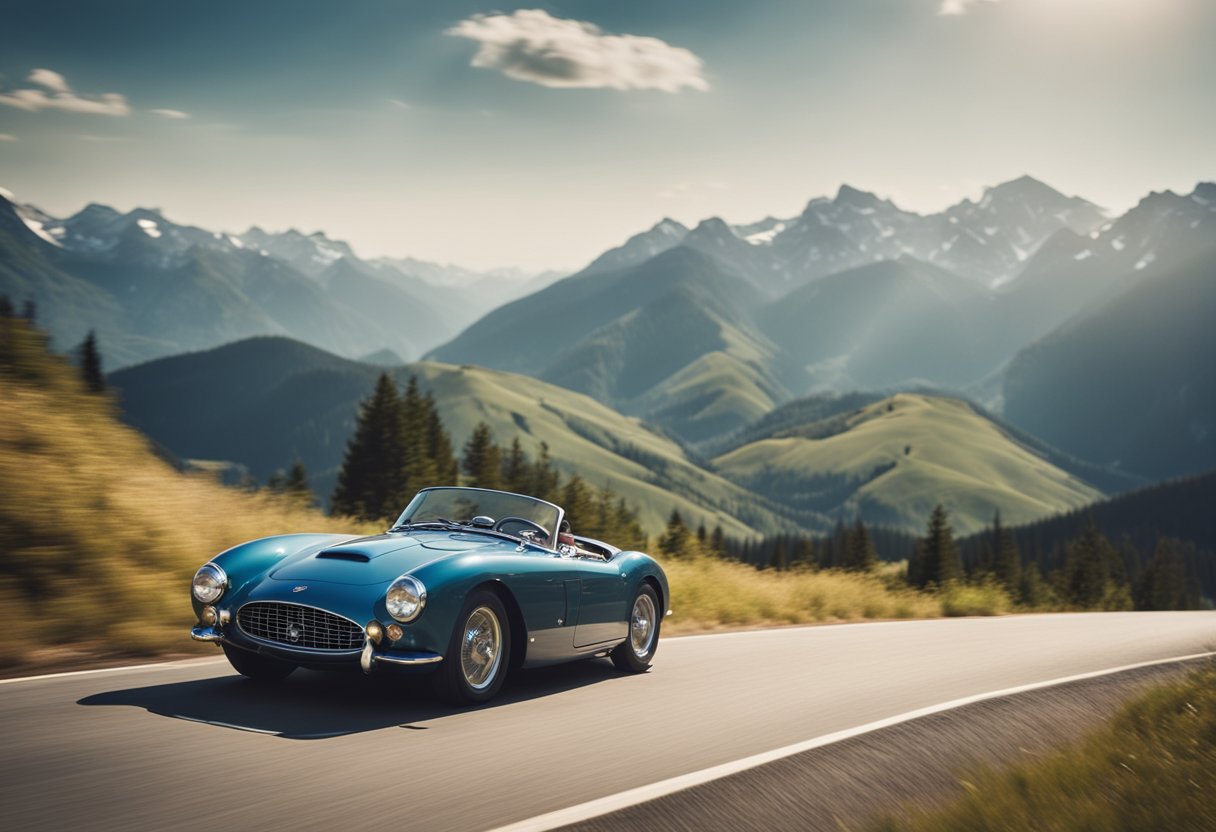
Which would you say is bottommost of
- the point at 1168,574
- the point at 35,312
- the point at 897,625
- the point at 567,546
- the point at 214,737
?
the point at 1168,574

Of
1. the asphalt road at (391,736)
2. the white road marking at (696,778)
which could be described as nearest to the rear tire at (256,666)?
the asphalt road at (391,736)

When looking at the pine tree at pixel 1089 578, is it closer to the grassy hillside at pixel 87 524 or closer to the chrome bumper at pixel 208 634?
the grassy hillside at pixel 87 524

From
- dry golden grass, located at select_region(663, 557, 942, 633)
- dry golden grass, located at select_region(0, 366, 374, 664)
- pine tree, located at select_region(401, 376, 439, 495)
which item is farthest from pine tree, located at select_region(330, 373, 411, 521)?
dry golden grass, located at select_region(0, 366, 374, 664)

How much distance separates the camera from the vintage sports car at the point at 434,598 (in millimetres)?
5961

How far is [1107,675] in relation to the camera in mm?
9102

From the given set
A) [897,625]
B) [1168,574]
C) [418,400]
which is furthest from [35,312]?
[1168,574]

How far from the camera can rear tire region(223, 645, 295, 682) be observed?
6672 millimetres

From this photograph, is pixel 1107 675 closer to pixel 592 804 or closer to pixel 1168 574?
pixel 592 804

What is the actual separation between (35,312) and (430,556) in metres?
7.75

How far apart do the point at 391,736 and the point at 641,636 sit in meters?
3.33

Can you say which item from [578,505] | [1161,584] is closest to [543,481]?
[578,505]

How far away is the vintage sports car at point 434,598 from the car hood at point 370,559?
13mm

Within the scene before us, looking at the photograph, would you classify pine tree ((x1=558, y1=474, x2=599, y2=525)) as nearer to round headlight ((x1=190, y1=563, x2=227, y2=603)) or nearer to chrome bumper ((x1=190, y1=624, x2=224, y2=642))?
round headlight ((x1=190, y1=563, x2=227, y2=603))

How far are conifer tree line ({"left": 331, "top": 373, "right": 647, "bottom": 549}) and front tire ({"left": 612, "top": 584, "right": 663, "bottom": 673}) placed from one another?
34317 mm
